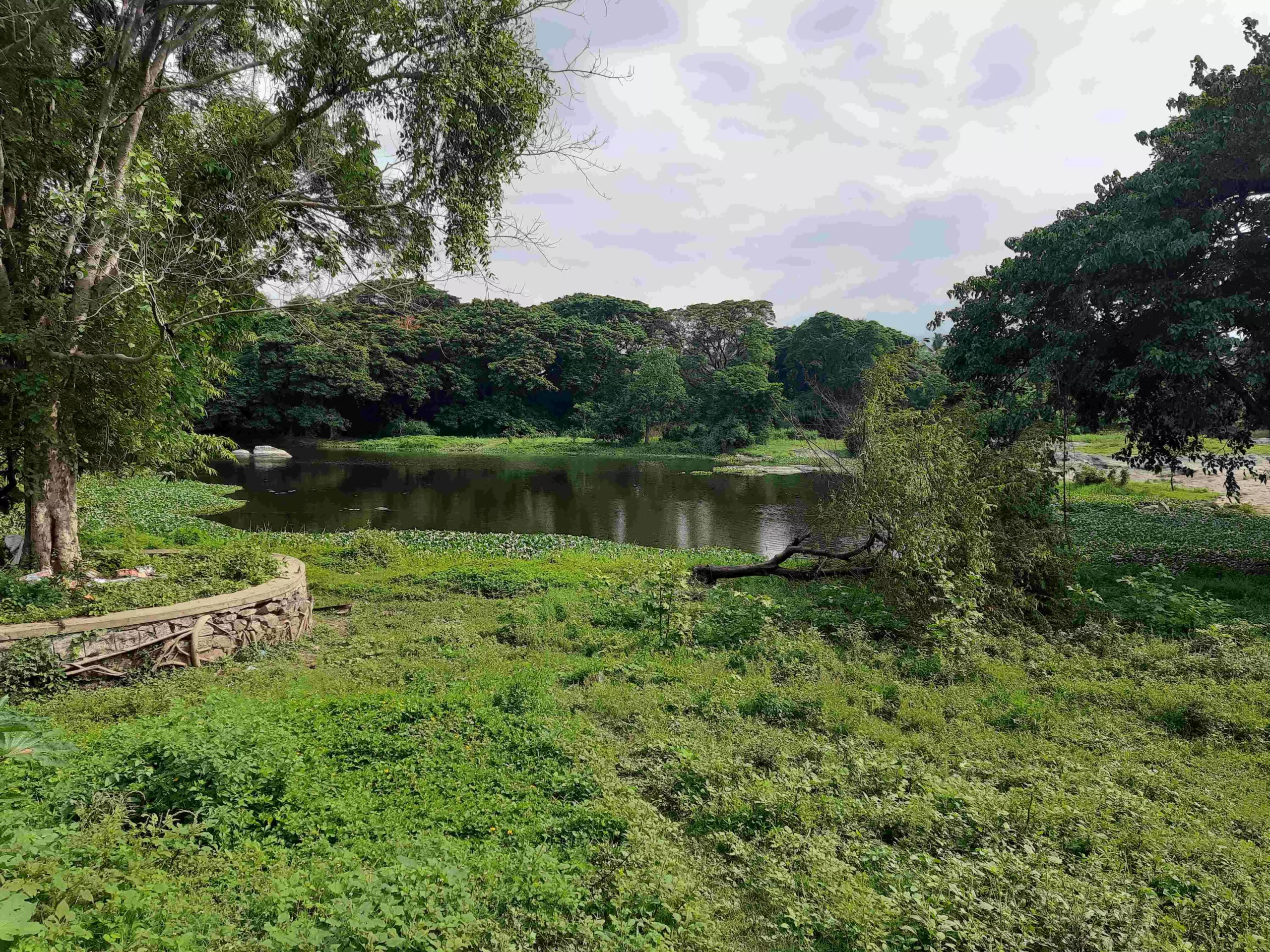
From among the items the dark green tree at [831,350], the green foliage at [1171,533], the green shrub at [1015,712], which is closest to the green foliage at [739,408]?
the dark green tree at [831,350]

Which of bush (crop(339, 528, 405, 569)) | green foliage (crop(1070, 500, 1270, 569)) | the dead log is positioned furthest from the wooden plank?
green foliage (crop(1070, 500, 1270, 569))

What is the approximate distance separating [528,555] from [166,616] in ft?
32.8

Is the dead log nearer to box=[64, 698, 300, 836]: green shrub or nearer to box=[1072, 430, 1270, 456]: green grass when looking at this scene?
box=[64, 698, 300, 836]: green shrub

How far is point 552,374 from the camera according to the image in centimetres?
6781

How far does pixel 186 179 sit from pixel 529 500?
20.6m

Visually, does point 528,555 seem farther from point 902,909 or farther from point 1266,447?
point 1266,447

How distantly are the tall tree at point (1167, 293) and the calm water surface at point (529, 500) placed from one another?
29.8ft

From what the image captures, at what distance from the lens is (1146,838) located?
429 cm

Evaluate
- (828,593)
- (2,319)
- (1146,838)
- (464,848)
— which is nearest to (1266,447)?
(828,593)

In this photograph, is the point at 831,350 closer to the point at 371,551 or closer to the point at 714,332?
the point at 714,332

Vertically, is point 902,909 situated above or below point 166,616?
below

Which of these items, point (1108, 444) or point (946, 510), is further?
point (1108, 444)

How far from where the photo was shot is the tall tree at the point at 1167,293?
1148cm

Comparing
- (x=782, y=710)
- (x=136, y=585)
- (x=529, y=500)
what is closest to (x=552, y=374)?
(x=529, y=500)
